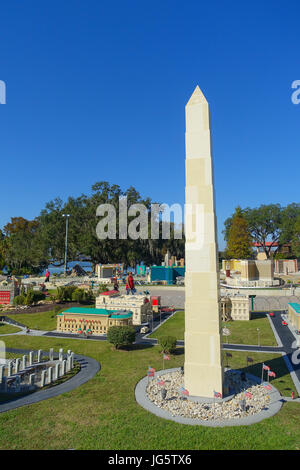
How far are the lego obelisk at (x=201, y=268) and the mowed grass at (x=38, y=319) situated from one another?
52.4 ft

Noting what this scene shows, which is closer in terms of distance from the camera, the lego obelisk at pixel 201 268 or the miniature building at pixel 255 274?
the lego obelisk at pixel 201 268

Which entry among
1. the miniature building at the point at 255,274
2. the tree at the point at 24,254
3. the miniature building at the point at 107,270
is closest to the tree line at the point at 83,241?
the tree at the point at 24,254

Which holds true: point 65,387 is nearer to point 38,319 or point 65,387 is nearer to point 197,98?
point 197,98

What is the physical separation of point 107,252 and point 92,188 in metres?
14.9

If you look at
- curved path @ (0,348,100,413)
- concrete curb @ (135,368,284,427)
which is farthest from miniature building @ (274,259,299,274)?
concrete curb @ (135,368,284,427)

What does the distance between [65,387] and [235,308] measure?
17234 millimetres

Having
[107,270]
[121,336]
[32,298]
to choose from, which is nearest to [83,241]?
[107,270]

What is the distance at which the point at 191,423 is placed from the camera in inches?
361

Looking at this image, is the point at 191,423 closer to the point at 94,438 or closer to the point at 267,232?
the point at 94,438

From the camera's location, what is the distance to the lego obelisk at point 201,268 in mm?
11094

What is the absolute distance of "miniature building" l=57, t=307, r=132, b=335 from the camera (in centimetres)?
2157

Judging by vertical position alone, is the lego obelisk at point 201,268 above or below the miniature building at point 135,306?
above

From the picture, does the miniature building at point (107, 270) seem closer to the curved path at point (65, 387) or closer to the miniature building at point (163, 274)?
the miniature building at point (163, 274)

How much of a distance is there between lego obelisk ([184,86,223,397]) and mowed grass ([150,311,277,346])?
8.06 m
